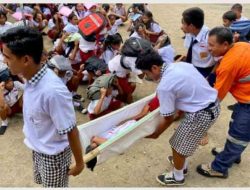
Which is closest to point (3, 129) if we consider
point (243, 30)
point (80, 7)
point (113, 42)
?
point (113, 42)

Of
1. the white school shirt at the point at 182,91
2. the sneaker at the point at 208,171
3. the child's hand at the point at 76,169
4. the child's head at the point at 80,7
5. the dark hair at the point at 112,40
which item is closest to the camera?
the child's hand at the point at 76,169

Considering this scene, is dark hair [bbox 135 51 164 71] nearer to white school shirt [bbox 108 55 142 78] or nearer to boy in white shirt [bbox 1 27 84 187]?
boy in white shirt [bbox 1 27 84 187]

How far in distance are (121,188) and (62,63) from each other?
1.74m

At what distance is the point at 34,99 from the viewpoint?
2086 millimetres

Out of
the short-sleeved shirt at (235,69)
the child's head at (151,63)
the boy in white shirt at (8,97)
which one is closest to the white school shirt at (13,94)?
the boy in white shirt at (8,97)

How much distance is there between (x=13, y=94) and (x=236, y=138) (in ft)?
9.14

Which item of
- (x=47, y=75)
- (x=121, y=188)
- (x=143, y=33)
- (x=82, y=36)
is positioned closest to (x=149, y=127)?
(x=121, y=188)

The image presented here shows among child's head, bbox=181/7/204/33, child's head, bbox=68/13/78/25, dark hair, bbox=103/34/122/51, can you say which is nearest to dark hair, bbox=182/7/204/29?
child's head, bbox=181/7/204/33

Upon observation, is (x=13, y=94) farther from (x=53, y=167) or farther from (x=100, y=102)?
(x=53, y=167)

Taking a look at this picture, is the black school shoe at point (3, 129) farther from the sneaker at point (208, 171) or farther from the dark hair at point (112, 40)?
the sneaker at point (208, 171)

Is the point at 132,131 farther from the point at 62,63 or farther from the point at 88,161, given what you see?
the point at 62,63

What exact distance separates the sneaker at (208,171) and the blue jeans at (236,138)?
37 millimetres

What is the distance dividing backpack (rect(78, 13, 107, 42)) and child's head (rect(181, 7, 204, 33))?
1.66 metres

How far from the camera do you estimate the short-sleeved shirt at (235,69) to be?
3.07m
